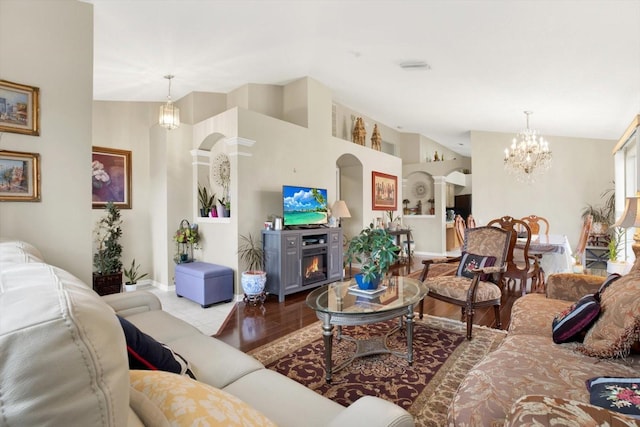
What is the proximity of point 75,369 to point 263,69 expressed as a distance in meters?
4.88

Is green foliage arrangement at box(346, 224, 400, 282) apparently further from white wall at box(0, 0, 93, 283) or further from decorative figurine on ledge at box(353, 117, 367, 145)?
decorative figurine on ledge at box(353, 117, 367, 145)

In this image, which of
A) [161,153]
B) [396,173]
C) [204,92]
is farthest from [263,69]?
[396,173]

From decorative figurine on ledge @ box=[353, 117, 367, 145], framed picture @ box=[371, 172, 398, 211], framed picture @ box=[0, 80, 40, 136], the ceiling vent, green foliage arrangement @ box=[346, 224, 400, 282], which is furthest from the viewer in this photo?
framed picture @ box=[371, 172, 398, 211]

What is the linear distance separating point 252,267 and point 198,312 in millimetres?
924

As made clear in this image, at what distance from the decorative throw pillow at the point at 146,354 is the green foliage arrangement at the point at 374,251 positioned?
1.55 metres

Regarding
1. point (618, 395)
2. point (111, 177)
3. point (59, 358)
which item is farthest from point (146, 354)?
point (111, 177)

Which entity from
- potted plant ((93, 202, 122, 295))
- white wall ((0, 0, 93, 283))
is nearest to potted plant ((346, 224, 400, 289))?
white wall ((0, 0, 93, 283))

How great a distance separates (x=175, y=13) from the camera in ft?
9.87

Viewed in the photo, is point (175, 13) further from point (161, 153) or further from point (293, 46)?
point (161, 153)

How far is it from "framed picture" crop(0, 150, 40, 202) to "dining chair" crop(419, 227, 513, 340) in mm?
3567

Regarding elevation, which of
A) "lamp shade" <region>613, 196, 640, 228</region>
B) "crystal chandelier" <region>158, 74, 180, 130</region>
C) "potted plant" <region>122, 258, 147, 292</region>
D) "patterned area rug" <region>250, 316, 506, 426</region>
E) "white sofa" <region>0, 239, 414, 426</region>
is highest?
"crystal chandelier" <region>158, 74, 180, 130</region>

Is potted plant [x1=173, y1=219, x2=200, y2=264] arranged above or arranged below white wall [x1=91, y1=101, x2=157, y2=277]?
below

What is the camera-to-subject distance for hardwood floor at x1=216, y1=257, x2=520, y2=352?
2.99 metres

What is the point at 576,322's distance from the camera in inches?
64.6
